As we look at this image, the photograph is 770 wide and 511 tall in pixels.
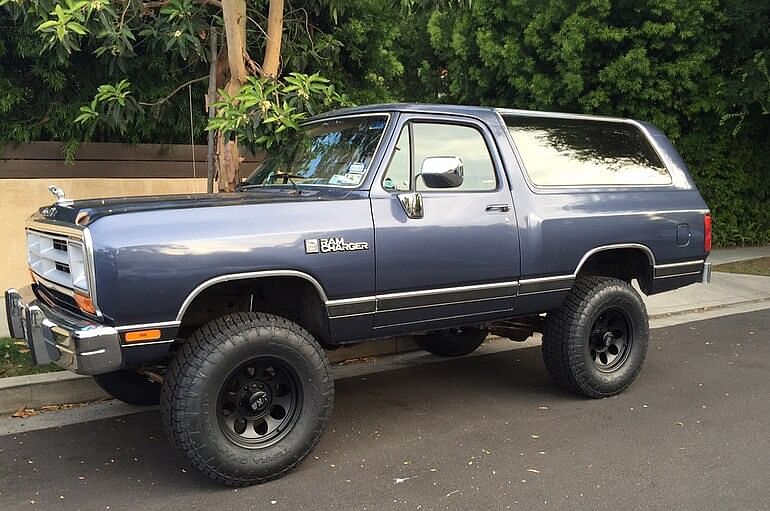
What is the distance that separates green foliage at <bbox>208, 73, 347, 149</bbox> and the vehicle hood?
2.30 feet

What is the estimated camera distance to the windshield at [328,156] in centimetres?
439

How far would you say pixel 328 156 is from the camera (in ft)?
15.3

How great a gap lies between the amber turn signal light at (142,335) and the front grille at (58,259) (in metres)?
0.32

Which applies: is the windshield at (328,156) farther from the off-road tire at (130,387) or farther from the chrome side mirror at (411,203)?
the off-road tire at (130,387)

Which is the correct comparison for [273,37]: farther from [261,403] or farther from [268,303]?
[261,403]

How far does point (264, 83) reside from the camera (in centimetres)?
553

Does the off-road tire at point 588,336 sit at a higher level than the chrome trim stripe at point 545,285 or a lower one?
lower

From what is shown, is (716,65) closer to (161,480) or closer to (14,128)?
(14,128)

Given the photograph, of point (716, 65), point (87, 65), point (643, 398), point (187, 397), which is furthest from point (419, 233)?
point (716, 65)

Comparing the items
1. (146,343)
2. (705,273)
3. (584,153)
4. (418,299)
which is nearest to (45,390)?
(146,343)

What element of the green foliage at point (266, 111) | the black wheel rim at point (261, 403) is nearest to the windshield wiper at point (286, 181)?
the green foliage at point (266, 111)

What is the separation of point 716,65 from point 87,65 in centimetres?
1070

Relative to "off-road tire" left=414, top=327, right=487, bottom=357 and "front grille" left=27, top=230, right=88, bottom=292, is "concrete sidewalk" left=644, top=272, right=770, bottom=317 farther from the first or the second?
"front grille" left=27, top=230, right=88, bottom=292

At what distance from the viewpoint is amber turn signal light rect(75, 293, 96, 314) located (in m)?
3.45
